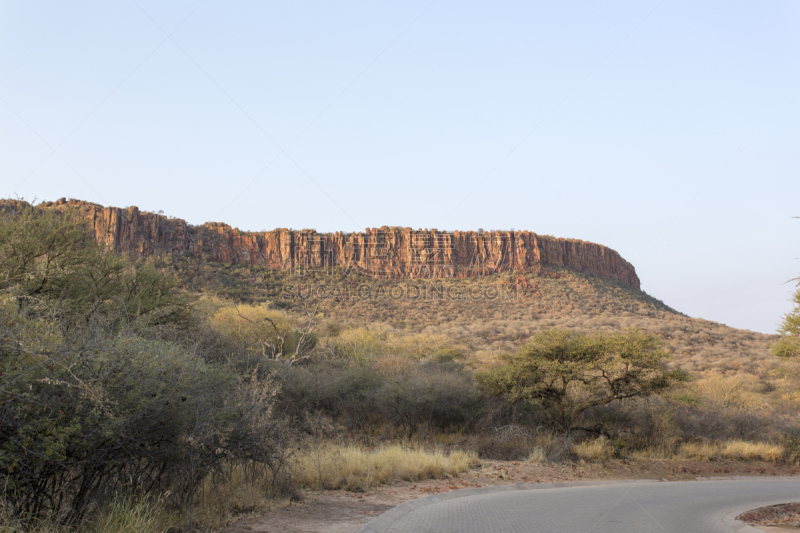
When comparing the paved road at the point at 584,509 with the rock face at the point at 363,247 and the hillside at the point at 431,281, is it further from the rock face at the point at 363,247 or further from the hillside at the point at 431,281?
the rock face at the point at 363,247

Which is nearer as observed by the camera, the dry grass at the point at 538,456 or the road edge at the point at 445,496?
the road edge at the point at 445,496

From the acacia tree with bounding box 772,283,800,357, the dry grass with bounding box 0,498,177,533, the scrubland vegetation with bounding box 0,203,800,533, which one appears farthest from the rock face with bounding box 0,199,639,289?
the dry grass with bounding box 0,498,177,533

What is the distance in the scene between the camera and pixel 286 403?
65.1 ft

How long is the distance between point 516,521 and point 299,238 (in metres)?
70.4

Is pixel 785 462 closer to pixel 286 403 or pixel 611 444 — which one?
pixel 611 444

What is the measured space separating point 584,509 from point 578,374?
10.8 meters

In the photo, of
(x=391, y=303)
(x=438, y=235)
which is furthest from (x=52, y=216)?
(x=438, y=235)

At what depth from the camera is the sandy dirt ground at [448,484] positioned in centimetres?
855

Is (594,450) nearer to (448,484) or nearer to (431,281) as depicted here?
(448,484)

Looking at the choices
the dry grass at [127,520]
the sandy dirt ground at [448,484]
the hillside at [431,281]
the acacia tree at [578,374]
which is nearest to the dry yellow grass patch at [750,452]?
the sandy dirt ground at [448,484]

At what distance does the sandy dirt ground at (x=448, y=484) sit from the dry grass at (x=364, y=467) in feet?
1.17

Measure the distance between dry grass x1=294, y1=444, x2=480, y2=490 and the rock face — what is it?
5795 cm

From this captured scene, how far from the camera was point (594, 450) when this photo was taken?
19125mm

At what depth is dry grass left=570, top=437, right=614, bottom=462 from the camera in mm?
19016
